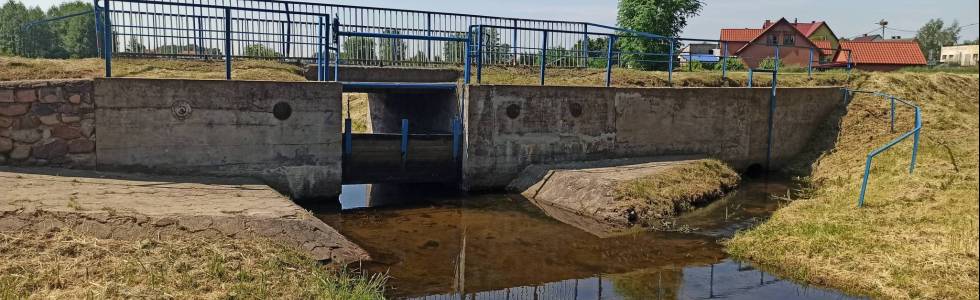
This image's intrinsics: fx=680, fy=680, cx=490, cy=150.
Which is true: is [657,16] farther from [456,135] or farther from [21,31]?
[21,31]

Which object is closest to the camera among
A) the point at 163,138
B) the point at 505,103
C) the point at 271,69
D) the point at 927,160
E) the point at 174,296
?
the point at 174,296

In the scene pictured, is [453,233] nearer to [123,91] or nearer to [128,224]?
[128,224]

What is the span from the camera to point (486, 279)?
8242 millimetres

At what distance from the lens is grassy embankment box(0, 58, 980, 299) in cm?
760

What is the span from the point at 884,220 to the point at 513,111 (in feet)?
22.4

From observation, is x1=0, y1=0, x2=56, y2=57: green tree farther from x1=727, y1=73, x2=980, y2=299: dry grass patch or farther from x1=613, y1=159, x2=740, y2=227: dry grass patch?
x1=727, y1=73, x2=980, y2=299: dry grass patch

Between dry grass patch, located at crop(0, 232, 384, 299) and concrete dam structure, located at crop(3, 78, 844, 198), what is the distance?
422 centimetres

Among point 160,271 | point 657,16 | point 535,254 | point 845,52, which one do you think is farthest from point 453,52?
point 845,52

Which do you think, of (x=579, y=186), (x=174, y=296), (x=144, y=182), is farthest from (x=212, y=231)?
(x=579, y=186)

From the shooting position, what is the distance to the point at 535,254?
941 cm

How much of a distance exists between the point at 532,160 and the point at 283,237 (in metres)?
6.97

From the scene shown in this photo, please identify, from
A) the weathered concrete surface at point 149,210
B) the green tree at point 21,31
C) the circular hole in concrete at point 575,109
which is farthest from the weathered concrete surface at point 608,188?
the green tree at point 21,31

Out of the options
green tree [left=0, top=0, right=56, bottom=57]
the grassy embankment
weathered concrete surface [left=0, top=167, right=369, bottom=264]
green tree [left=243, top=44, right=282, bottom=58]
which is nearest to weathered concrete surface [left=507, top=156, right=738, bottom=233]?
the grassy embankment

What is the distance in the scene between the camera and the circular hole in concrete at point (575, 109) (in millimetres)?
14352
